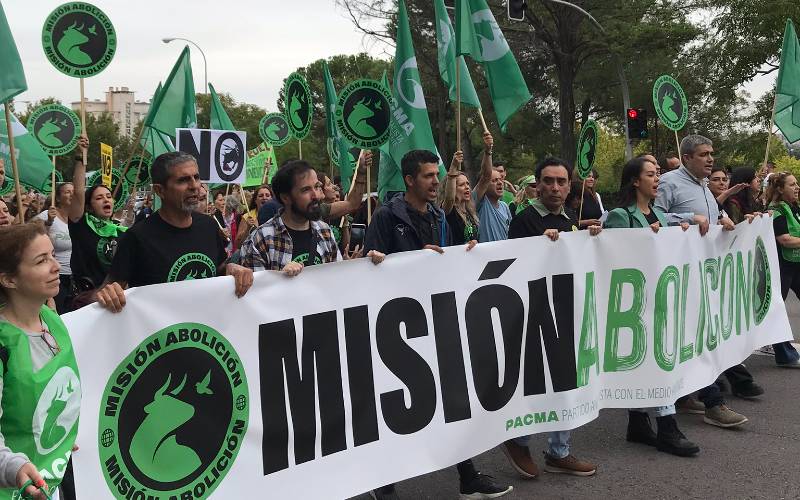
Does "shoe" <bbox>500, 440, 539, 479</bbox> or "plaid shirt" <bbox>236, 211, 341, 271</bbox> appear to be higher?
"plaid shirt" <bbox>236, 211, 341, 271</bbox>

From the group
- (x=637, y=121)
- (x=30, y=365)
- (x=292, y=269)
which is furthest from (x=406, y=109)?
(x=637, y=121)

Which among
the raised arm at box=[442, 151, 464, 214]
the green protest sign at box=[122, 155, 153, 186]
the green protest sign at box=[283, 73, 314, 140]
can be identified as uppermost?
the green protest sign at box=[283, 73, 314, 140]

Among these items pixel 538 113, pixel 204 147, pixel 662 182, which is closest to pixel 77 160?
pixel 204 147

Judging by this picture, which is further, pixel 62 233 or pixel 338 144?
pixel 338 144

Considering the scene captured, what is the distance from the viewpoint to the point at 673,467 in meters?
5.24

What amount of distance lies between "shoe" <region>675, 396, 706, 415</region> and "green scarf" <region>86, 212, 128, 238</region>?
4245 millimetres

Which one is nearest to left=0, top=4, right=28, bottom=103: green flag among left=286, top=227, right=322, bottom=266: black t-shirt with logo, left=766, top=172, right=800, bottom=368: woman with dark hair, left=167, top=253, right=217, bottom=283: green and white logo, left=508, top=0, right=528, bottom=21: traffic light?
left=167, top=253, right=217, bottom=283: green and white logo

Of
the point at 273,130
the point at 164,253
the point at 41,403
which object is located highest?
the point at 273,130

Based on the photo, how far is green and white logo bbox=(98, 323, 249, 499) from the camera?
336 centimetres

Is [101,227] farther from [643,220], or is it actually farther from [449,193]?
[643,220]

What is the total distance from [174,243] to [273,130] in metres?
9.74

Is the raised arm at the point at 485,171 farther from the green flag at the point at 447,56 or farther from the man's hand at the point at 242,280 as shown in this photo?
the man's hand at the point at 242,280

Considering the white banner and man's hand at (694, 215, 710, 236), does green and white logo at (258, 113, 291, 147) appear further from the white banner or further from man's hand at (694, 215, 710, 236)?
the white banner

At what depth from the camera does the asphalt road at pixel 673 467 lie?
4.82 metres
